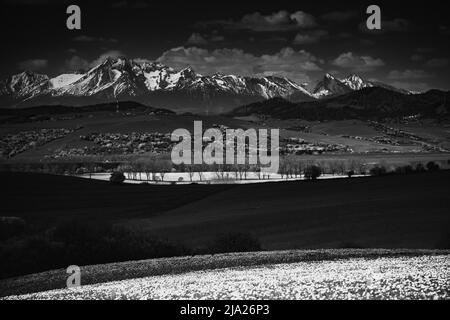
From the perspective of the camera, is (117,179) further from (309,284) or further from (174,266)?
(309,284)

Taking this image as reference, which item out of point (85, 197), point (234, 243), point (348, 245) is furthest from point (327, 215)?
point (85, 197)

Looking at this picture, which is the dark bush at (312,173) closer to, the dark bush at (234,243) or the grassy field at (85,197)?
the grassy field at (85,197)

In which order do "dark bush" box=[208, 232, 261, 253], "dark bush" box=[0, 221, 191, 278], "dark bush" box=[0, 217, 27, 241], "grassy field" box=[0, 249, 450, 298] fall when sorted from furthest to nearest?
"dark bush" box=[0, 217, 27, 241] → "dark bush" box=[208, 232, 261, 253] → "dark bush" box=[0, 221, 191, 278] → "grassy field" box=[0, 249, 450, 298]

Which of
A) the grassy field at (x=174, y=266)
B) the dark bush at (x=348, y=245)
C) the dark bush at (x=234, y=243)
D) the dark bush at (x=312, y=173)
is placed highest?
the dark bush at (x=312, y=173)

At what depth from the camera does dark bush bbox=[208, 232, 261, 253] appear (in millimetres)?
56119

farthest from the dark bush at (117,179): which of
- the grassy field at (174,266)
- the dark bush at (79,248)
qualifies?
the grassy field at (174,266)

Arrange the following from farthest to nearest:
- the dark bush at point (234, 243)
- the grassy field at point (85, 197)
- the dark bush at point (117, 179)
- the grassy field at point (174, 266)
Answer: the dark bush at point (117, 179) < the grassy field at point (85, 197) < the dark bush at point (234, 243) < the grassy field at point (174, 266)

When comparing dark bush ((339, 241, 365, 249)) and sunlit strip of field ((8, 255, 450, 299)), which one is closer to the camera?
sunlit strip of field ((8, 255, 450, 299))

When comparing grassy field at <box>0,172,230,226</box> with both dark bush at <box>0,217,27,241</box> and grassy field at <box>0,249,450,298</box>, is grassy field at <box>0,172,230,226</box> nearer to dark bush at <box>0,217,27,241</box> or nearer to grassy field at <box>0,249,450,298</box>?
dark bush at <box>0,217,27,241</box>

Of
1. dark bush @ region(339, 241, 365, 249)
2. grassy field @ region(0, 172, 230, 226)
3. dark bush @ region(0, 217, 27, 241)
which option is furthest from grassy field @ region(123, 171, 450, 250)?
dark bush @ region(0, 217, 27, 241)

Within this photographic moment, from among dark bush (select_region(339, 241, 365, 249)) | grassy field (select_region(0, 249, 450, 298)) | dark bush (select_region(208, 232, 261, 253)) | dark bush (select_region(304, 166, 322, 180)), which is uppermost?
dark bush (select_region(304, 166, 322, 180))

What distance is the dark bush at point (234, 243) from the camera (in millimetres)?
56119
